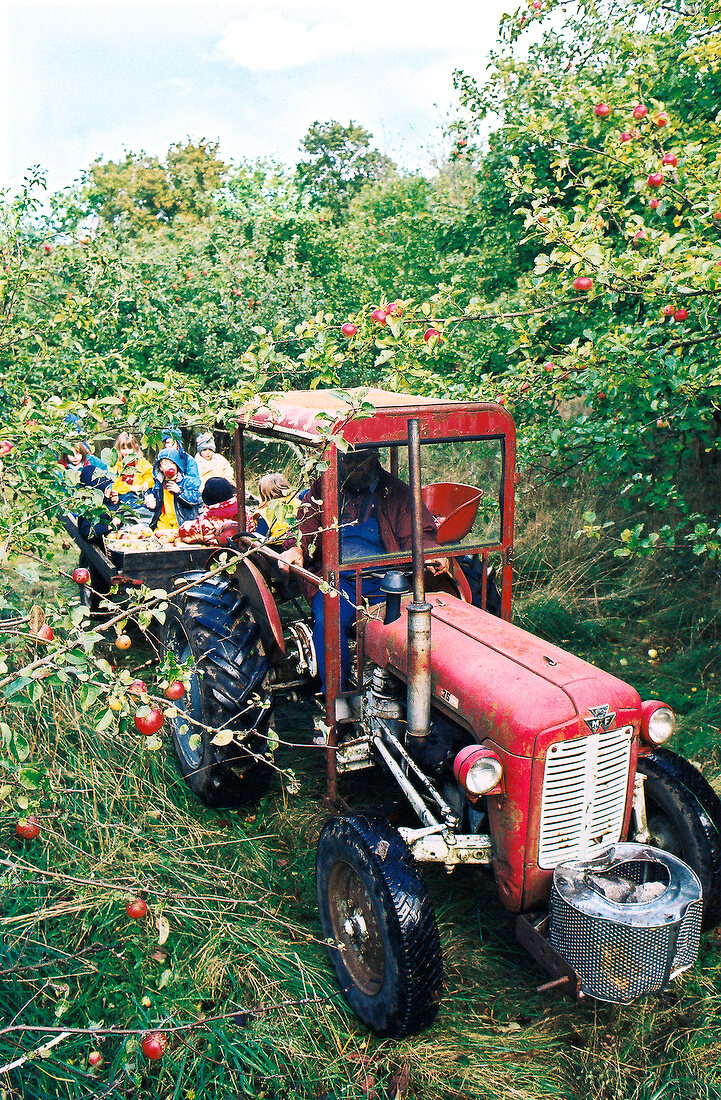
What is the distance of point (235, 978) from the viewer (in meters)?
2.89

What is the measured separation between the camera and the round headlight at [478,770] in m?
2.55

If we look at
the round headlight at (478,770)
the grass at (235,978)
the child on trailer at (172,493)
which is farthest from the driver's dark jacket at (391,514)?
the child on trailer at (172,493)

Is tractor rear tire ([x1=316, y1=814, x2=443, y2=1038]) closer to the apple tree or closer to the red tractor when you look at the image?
the red tractor

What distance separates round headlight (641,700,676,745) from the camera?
9.35 ft

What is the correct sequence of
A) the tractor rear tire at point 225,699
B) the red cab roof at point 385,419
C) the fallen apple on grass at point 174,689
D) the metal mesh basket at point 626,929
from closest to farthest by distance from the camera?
the fallen apple on grass at point 174,689, the metal mesh basket at point 626,929, the red cab roof at point 385,419, the tractor rear tire at point 225,699

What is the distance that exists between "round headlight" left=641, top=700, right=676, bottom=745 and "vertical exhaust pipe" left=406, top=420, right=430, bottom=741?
0.80 meters

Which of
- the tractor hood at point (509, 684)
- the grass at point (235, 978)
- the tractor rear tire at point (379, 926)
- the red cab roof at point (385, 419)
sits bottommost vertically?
the grass at point (235, 978)

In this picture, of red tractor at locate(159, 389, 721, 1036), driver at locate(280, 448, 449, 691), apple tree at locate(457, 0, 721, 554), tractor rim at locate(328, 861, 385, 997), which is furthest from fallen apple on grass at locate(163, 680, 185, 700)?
apple tree at locate(457, 0, 721, 554)

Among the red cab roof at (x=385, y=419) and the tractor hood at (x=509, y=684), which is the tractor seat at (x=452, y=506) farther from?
the tractor hood at (x=509, y=684)

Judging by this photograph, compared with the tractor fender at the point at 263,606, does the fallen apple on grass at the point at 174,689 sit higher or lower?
higher

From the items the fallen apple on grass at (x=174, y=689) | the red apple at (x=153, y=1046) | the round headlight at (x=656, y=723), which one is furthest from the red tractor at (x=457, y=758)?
the red apple at (x=153, y=1046)

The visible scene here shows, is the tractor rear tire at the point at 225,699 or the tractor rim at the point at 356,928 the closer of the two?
the tractor rim at the point at 356,928

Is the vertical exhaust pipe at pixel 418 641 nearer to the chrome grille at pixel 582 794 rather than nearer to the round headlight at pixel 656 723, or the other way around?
the chrome grille at pixel 582 794

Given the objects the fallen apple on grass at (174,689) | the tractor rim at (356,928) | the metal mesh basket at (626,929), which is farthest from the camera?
the tractor rim at (356,928)
